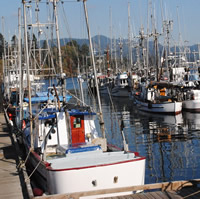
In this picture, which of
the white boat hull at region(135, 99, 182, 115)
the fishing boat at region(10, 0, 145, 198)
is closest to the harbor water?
the white boat hull at region(135, 99, 182, 115)

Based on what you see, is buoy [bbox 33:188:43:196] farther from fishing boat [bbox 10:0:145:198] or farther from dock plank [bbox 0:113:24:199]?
dock plank [bbox 0:113:24:199]

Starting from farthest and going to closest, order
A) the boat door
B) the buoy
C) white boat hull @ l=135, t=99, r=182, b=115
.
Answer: white boat hull @ l=135, t=99, r=182, b=115 → the boat door → the buoy

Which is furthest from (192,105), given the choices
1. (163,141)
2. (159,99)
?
(163,141)

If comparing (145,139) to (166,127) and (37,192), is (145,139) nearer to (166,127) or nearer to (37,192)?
(166,127)

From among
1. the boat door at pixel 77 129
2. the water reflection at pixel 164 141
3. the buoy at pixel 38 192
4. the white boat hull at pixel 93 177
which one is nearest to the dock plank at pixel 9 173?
the buoy at pixel 38 192

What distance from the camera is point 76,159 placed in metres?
16.0

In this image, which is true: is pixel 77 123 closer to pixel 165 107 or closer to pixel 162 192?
pixel 162 192

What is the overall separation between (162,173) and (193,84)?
3807 centimetres

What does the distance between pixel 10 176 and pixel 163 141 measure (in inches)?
618

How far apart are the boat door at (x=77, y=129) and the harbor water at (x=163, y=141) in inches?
70.4

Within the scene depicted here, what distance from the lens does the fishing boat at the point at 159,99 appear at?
4794 centimetres

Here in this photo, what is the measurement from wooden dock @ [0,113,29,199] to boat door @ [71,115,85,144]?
312 centimetres

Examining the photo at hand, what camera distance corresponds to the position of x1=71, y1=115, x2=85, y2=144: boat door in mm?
20031

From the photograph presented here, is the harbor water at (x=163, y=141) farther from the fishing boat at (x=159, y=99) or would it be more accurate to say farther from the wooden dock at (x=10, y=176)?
the wooden dock at (x=10, y=176)
